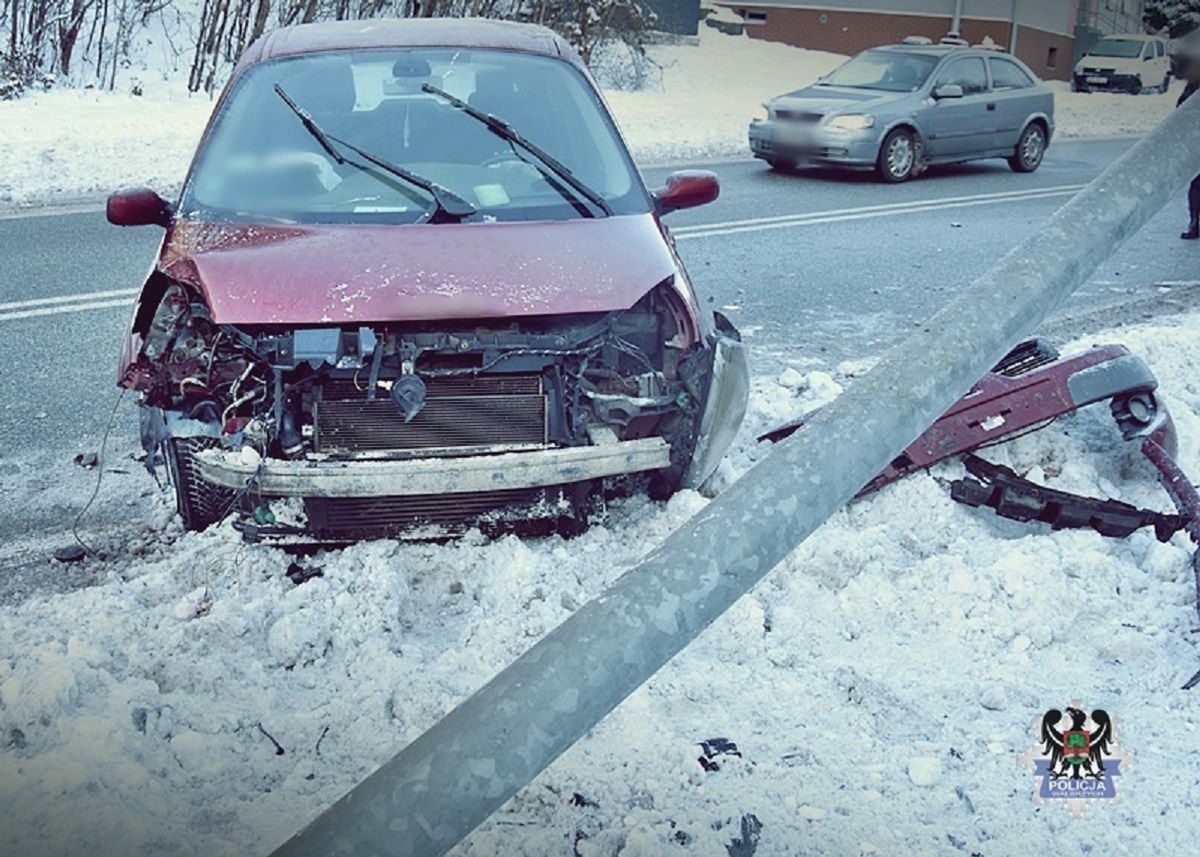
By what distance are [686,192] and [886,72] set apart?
11.0m

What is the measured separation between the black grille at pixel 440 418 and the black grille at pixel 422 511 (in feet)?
0.56

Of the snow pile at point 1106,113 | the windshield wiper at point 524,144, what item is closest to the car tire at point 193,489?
the windshield wiper at point 524,144

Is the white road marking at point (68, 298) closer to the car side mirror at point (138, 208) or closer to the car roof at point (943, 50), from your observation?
the car side mirror at point (138, 208)

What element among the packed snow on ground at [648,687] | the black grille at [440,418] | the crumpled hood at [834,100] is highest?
the black grille at [440,418]

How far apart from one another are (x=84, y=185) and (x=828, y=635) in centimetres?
1005

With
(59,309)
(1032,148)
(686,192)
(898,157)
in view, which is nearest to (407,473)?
(686,192)

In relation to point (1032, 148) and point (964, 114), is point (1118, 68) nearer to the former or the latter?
point (1032, 148)

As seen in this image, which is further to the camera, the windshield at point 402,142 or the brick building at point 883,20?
the brick building at point 883,20

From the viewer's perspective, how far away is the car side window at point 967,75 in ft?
48.7

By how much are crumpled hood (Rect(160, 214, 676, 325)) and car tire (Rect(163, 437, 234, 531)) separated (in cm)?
48

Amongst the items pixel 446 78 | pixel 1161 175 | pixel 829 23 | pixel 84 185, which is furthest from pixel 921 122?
pixel 829 23

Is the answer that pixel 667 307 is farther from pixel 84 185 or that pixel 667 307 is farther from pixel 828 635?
pixel 84 185

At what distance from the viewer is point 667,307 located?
13.9ft

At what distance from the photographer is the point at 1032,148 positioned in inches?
629
